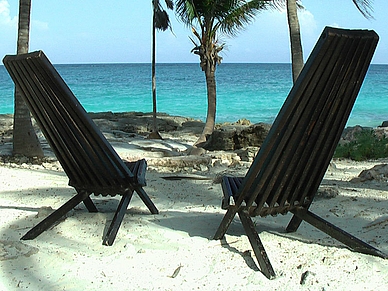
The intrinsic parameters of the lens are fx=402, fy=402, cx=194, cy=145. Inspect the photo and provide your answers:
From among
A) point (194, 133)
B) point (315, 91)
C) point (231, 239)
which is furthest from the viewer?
point (194, 133)

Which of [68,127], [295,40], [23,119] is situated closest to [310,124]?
[68,127]

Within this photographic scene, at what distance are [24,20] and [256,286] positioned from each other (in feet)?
20.2

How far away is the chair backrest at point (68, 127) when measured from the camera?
2.95m

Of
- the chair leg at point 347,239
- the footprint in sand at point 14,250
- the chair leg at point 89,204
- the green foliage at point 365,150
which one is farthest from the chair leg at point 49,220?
the green foliage at point 365,150

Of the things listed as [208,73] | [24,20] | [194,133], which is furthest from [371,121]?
[24,20]

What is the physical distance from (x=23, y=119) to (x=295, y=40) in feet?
16.3

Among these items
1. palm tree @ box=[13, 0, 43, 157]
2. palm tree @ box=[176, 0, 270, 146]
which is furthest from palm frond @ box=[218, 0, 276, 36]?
palm tree @ box=[13, 0, 43, 157]

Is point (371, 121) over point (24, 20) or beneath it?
beneath

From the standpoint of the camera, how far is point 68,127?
10.2 ft

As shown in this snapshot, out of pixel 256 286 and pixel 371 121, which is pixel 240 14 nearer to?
pixel 256 286

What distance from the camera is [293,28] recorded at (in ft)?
→ 23.1

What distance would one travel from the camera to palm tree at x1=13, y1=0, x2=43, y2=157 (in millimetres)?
6781

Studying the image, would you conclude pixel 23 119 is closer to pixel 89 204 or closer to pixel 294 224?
pixel 89 204

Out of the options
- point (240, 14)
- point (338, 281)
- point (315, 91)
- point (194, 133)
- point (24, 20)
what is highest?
point (240, 14)
